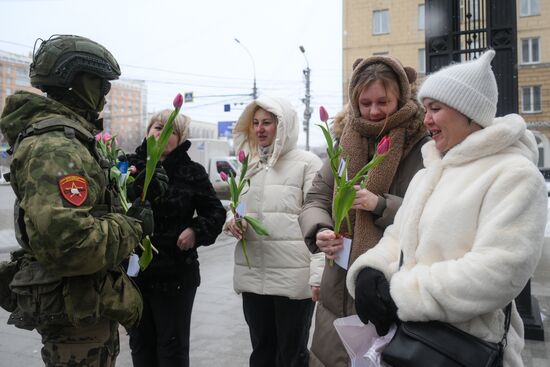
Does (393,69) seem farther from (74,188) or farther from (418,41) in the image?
(418,41)

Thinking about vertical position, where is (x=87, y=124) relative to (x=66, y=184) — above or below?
above

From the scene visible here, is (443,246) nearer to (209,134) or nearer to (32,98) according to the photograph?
(32,98)

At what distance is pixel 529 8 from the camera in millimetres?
24734

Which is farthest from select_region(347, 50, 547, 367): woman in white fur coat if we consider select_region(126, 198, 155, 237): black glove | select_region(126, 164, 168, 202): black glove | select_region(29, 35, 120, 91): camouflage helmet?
select_region(29, 35, 120, 91): camouflage helmet

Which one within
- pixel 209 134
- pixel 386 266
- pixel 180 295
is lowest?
pixel 180 295

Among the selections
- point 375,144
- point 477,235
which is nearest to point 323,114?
point 375,144

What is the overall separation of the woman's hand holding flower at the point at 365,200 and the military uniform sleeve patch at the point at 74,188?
3.56 ft

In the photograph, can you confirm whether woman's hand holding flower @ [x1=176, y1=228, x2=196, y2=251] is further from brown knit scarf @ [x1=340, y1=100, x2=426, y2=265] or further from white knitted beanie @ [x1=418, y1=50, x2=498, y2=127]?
white knitted beanie @ [x1=418, y1=50, x2=498, y2=127]

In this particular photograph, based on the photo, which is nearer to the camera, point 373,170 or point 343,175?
point 343,175

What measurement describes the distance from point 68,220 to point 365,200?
1.17 meters

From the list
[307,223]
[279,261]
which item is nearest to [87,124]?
[307,223]

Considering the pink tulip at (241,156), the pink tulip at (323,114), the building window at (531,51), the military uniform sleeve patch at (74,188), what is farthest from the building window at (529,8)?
the military uniform sleeve patch at (74,188)

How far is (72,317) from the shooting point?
194 centimetres

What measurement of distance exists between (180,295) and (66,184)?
127 centimetres
